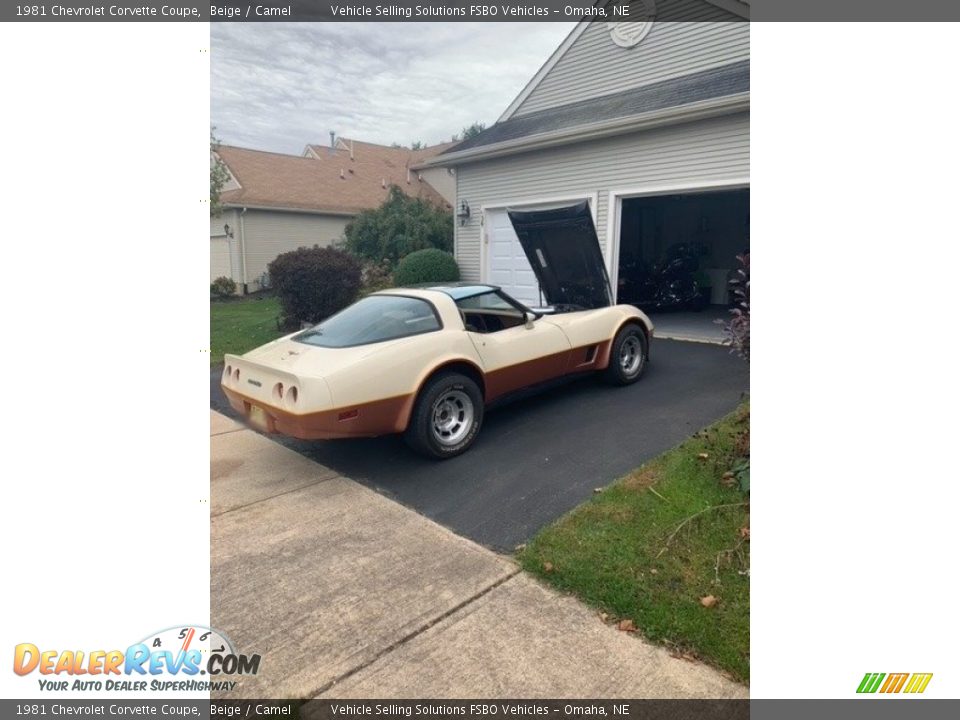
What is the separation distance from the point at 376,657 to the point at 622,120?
8.64 m

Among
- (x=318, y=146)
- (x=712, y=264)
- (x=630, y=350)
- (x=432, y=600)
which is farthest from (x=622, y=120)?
(x=318, y=146)

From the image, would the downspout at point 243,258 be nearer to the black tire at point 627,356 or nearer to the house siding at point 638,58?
the house siding at point 638,58

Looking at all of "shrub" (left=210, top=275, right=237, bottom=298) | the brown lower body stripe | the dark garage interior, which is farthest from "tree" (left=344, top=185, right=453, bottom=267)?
the brown lower body stripe

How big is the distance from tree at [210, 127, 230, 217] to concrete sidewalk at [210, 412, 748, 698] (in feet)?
51.8

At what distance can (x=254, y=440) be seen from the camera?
5410 millimetres

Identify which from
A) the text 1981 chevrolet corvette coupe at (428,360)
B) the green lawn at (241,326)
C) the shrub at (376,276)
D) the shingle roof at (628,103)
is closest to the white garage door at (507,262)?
the shingle roof at (628,103)

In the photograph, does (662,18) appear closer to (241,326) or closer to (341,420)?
(341,420)

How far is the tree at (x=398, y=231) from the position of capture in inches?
671

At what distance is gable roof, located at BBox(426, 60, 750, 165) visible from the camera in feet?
27.5

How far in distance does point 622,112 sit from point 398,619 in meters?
8.99

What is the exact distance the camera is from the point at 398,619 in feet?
8.89
